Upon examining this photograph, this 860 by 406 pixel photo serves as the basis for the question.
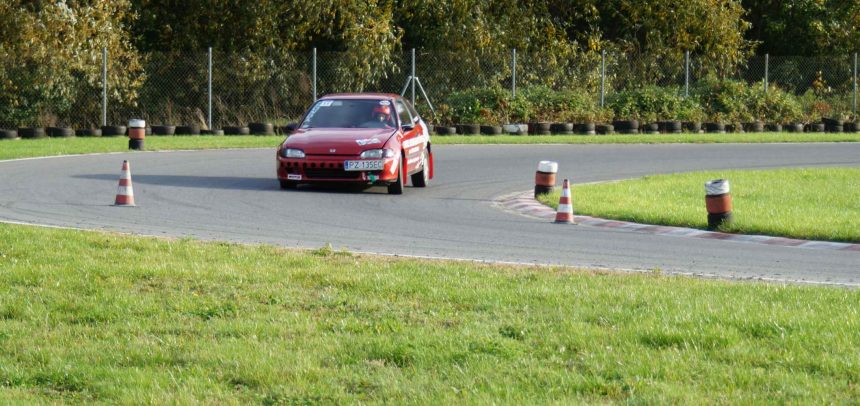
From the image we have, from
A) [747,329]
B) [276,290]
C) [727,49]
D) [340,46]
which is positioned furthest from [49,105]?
[747,329]

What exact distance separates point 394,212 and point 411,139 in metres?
3.21

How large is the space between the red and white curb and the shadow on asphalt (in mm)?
2311

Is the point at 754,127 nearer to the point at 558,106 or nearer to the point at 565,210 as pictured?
the point at 558,106

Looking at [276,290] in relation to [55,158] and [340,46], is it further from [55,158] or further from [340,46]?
[340,46]

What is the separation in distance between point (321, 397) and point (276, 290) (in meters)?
2.89

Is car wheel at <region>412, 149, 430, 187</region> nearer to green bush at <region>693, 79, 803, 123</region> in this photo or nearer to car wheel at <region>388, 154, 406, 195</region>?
car wheel at <region>388, 154, 406, 195</region>

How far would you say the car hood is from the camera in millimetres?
17016

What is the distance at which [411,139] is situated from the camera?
18016mm

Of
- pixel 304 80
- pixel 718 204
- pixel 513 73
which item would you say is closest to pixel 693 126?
pixel 513 73

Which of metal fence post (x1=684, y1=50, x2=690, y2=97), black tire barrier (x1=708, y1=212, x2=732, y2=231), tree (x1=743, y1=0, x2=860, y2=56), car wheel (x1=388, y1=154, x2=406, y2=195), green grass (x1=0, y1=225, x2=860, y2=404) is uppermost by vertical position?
tree (x1=743, y1=0, x2=860, y2=56)

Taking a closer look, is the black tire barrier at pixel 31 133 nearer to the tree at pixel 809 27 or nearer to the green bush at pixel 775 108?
the green bush at pixel 775 108

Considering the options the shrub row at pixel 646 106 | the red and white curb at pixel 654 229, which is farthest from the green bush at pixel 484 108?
the red and white curb at pixel 654 229

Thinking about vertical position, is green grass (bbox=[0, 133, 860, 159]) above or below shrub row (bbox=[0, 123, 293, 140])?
below

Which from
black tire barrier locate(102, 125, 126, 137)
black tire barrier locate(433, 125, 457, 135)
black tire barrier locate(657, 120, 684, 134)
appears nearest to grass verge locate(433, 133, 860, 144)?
black tire barrier locate(433, 125, 457, 135)
